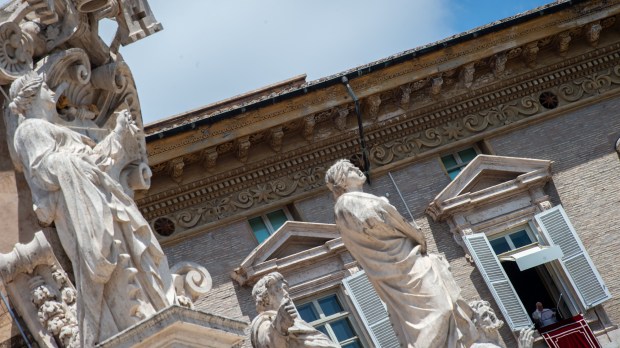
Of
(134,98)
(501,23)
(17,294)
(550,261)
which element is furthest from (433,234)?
(17,294)

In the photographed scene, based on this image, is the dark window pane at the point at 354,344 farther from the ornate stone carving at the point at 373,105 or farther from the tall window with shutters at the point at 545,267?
the ornate stone carving at the point at 373,105

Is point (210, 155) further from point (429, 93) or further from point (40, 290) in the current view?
point (40, 290)

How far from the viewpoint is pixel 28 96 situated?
10086 millimetres

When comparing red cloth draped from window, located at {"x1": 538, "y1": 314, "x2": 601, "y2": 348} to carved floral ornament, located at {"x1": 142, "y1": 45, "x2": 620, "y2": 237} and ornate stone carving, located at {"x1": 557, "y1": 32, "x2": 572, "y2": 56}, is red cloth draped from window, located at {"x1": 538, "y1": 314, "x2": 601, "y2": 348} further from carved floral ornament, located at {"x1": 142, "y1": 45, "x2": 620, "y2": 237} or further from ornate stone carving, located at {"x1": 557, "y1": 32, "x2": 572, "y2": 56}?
ornate stone carving, located at {"x1": 557, "y1": 32, "x2": 572, "y2": 56}

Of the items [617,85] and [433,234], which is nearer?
[433,234]

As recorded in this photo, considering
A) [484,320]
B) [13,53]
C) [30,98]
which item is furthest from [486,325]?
[13,53]

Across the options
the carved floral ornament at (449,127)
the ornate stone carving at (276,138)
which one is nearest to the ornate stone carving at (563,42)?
the carved floral ornament at (449,127)

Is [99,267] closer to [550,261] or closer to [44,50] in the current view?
[44,50]

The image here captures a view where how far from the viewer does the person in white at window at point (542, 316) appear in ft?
76.1

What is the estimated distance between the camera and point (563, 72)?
1014 inches

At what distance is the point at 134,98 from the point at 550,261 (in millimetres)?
13480

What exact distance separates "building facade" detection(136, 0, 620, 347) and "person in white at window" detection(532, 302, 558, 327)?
0.20 metres

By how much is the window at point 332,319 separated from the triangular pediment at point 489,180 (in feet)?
7.00

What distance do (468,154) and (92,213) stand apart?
16157 millimetres
